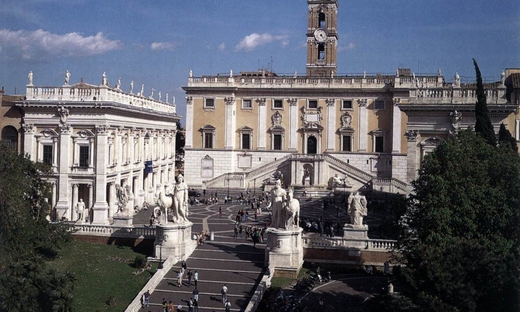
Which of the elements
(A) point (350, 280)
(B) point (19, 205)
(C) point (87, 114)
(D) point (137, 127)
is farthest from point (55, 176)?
(A) point (350, 280)

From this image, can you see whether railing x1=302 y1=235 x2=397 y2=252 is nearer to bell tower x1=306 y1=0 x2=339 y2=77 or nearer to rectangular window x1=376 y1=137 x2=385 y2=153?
rectangular window x1=376 y1=137 x2=385 y2=153

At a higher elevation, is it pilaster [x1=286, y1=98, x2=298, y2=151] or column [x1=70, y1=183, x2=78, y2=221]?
pilaster [x1=286, y1=98, x2=298, y2=151]

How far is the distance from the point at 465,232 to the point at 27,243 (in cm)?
2031

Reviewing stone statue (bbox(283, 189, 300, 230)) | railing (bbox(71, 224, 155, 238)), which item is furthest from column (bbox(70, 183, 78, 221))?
stone statue (bbox(283, 189, 300, 230))

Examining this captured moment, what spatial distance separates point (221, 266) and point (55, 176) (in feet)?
62.0

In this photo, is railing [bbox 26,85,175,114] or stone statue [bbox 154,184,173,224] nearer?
stone statue [bbox 154,184,173,224]

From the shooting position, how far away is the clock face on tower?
250 feet

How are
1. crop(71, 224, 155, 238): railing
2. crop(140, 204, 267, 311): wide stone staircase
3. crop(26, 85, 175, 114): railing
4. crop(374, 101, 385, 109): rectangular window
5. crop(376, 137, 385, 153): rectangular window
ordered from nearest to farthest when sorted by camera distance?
crop(140, 204, 267, 311): wide stone staircase → crop(71, 224, 155, 238): railing → crop(26, 85, 175, 114): railing → crop(374, 101, 385, 109): rectangular window → crop(376, 137, 385, 153): rectangular window

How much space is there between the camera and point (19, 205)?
2908cm

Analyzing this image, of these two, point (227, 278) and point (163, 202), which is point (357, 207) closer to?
point (227, 278)

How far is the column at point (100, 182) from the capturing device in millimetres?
44750

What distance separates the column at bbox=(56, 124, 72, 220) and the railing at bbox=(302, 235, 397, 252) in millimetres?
19731

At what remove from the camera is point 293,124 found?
69.8 meters

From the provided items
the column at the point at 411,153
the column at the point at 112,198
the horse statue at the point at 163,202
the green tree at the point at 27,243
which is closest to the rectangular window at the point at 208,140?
the column at the point at 112,198
